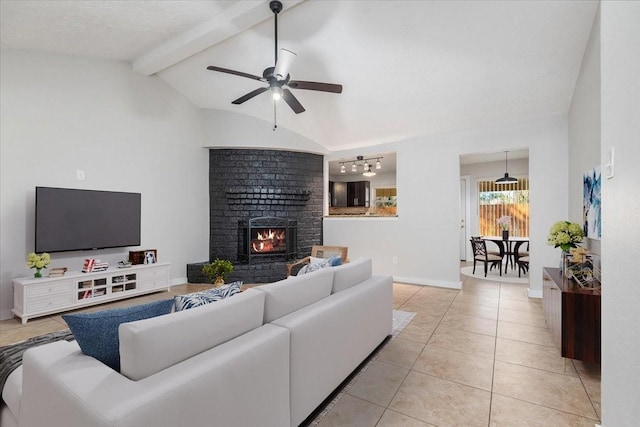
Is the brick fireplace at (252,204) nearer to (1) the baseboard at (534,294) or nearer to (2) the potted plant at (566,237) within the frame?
(1) the baseboard at (534,294)

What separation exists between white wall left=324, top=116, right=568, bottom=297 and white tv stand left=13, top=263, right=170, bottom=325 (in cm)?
343

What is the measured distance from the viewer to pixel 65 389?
1.00 meters

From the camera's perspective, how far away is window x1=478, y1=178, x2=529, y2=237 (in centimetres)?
743

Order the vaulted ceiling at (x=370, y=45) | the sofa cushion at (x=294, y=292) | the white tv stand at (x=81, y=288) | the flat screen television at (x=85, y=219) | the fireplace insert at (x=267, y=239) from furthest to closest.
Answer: the fireplace insert at (x=267, y=239) < the flat screen television at (x=85, y=219) < the white tv stand at (x=81, y=288) < the vaulted ceiling at (x=370, y=45) < the sofa cushion at (x=294, y=292)

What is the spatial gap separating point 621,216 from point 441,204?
13.4ft

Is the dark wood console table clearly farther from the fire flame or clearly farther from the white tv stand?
the white tv stand

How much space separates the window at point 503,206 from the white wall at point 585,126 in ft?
12.7

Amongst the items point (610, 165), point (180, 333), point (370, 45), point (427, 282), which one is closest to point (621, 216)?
point (610, 165)

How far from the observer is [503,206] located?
7.60m

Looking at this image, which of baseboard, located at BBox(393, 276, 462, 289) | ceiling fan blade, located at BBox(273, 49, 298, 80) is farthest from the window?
ceiling fan blade, located at BBox(273, 49, 298, 80)

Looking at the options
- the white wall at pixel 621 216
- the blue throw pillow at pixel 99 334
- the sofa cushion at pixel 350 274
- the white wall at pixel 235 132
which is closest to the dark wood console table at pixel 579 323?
the white wall at pixel 621 216

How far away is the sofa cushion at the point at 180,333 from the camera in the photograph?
1077 millimetres

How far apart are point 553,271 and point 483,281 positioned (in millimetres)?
2449

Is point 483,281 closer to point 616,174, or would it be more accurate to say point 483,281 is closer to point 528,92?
point 528,92
